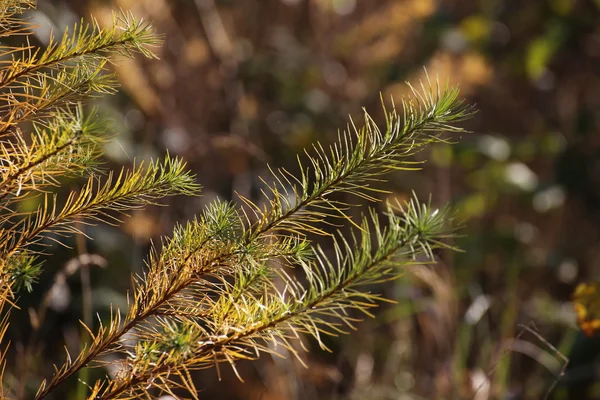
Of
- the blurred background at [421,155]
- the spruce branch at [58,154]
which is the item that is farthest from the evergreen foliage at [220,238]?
the blurred background at [421,155]

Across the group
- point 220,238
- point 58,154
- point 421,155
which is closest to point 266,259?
point 220,238

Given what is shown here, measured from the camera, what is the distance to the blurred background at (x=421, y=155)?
1328 mm

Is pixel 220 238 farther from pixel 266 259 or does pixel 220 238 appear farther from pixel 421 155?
pixel 421 155

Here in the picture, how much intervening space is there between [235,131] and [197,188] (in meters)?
1.31

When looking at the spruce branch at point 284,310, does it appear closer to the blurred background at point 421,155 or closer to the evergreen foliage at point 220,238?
the evergreen foliage at point 220,238

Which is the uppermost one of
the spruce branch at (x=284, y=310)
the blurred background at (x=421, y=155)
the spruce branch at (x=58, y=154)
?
the spruce branch at (x=58, y=154)

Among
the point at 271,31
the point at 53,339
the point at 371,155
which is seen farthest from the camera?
the point at 271,31

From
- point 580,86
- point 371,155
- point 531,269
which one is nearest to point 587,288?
point 371,155

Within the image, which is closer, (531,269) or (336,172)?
(336,172)

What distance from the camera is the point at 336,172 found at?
44 cm

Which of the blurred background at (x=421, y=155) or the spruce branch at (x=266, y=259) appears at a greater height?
the spruce branch at (x=266, y=259)

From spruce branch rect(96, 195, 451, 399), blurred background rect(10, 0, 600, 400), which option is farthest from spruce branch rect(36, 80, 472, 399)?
blurred background rect(10, 0, 600, 400)

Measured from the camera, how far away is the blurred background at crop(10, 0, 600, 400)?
133 centimetres

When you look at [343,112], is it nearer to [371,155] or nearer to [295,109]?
[295,109]
